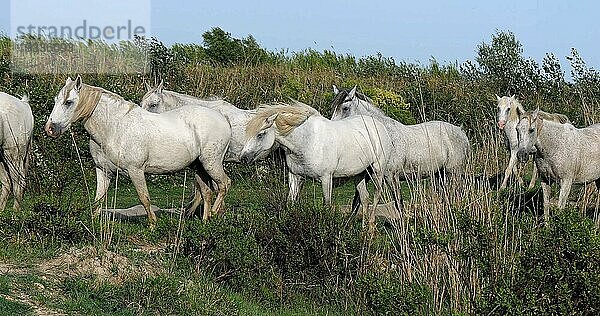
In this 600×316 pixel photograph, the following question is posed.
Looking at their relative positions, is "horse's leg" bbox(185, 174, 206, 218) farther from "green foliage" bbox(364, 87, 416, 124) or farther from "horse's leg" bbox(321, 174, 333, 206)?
"green foliage" bbox(364, 87, 416, 124)

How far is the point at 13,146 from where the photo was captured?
11.7m

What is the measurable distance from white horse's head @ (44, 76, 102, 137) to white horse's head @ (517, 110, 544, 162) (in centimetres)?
537

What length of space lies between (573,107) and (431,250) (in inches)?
717

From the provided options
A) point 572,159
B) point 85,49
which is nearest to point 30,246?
point 572,159

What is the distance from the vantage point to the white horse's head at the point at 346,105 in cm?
1337

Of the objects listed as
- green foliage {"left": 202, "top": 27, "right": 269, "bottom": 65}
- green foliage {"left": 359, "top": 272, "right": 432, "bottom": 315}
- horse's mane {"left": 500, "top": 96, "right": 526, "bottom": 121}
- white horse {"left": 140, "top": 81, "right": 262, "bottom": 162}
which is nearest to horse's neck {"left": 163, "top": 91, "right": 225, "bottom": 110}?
white horse {"left": 140, "top": 81, "right": 262, "bottom": 162}

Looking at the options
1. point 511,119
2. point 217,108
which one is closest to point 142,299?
point 217,108

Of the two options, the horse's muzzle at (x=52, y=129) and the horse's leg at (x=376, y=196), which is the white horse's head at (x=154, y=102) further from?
the horse's leg at (x=376, y=196)

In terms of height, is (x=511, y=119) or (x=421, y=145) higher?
(x=511, y=119)

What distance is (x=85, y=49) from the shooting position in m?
23.5

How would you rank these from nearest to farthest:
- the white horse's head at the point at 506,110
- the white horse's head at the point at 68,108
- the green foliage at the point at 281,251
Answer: the green foliage at the point at 281,251, the white horse's head at the point at 68,108, the white horse's head at the point at 506,110

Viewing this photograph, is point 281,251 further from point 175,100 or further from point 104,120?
point 175,100

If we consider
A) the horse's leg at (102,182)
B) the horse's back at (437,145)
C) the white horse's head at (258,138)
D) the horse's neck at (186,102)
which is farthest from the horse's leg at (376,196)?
the horse's leg at (102,182)

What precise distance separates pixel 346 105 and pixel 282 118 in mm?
3005
